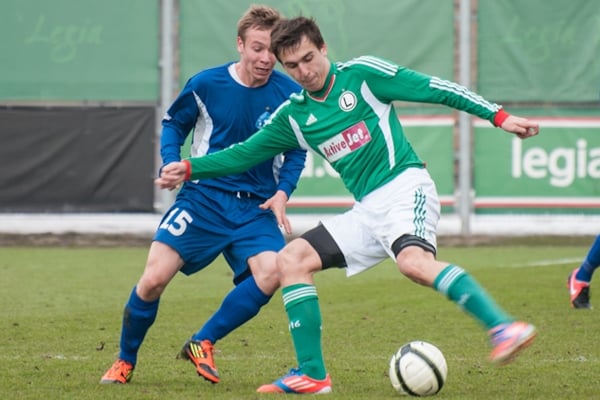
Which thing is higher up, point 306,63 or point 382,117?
point 306,63

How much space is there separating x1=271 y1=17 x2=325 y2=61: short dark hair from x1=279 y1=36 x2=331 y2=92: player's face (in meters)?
0.02

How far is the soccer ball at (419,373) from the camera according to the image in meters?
5.60

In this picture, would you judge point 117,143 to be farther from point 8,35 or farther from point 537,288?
point 537,288

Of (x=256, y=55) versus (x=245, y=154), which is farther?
(x=256, y=55)

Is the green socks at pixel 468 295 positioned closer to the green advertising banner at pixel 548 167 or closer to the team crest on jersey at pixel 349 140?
the team crest on jersey at pixel 349 140

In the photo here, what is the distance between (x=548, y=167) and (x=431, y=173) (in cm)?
140

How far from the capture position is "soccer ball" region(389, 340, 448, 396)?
5.60 metres

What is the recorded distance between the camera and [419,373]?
5.60 metres

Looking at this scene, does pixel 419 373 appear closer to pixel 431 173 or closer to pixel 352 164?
pixel 352 164

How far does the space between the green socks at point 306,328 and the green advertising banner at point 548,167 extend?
31.5 ft

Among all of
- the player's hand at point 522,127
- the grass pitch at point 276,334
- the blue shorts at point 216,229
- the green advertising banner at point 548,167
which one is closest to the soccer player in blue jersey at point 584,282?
the grass pitch at point 276,334

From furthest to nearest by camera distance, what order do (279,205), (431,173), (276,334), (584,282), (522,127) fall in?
(431,173) → (584,282) → (276,334) → (279,205) → (522,127)

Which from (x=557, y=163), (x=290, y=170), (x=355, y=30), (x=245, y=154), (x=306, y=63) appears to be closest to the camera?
(x=306, y=63)

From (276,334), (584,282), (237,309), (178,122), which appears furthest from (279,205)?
(584,282)
